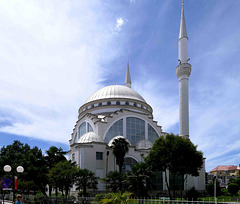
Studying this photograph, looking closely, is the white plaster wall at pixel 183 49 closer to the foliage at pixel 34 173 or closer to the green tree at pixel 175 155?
the green tree at pixel 175 155

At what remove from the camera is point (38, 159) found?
35.2 meters

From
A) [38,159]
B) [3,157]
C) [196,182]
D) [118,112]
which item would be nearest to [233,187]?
[196,182]

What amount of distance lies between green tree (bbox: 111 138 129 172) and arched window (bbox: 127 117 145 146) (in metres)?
9.20

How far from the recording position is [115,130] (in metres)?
46.1

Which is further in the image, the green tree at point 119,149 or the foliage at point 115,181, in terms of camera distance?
the green tree at point 119,149

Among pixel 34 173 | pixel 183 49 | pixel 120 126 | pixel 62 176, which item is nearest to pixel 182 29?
pixel 183 49

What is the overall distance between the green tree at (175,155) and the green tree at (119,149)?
5.20 metres

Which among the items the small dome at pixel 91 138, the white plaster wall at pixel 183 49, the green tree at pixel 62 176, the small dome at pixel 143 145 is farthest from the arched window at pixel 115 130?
the white plaster wall at pixel 183 49

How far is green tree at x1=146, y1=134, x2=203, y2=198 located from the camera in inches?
1240

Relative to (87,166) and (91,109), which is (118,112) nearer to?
(91,109)

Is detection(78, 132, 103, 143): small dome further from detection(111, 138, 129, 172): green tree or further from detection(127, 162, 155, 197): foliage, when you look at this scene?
detection(127, 162, 155, 197): foliage

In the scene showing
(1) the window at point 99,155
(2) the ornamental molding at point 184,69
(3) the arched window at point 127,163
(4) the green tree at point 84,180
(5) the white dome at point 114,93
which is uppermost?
(2) the ornamental molding at point 184,69

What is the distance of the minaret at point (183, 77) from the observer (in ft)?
150

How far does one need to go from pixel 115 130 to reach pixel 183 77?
15.7m
